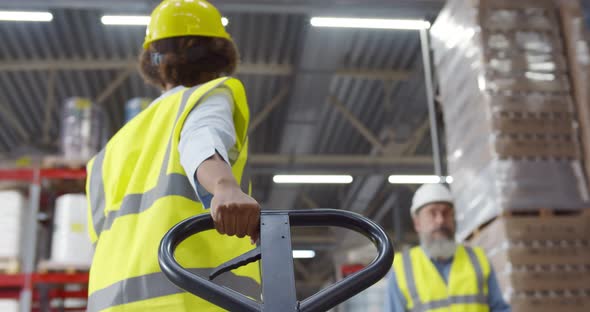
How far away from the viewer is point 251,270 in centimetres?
194

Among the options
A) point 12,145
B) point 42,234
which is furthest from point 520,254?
point 12,145

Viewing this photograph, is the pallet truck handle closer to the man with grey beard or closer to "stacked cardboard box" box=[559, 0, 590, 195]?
the man with grey beard

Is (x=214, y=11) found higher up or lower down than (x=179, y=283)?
higher up

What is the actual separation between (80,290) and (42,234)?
691 millimetres

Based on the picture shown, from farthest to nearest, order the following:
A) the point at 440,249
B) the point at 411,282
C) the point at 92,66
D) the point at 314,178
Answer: the point at 314,178, the point at 92,66, the point at 440,249, the point at 411,282

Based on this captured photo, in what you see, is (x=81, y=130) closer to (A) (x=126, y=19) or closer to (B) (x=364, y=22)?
(A) (x=126, y=19)

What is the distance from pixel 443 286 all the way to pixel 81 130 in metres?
4.71

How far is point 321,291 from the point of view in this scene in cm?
134

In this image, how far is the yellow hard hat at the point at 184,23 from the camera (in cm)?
220

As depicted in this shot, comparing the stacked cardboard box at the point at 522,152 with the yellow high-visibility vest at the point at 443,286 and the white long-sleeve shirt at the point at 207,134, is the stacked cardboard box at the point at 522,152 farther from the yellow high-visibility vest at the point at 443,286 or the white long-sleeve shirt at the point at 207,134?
the white long-sleeve shirt at the point at 207,134

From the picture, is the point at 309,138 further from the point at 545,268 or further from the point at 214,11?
the point at 214,11

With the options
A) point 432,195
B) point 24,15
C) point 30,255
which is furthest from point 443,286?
point 24,15

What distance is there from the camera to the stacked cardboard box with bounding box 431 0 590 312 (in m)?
5.32

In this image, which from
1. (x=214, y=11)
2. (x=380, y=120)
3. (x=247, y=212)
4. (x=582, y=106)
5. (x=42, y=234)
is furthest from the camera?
(x=380, y=120)
